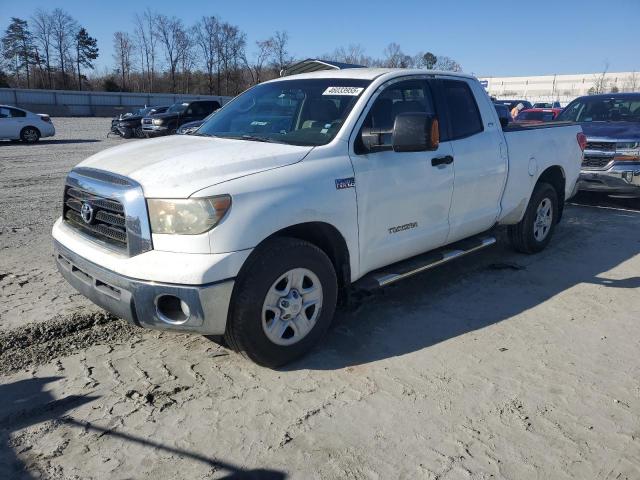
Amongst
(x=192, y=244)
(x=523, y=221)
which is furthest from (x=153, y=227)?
(x=523, y=221)

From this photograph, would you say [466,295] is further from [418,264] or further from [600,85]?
[600,85]

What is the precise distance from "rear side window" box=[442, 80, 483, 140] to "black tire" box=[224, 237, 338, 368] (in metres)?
1.99

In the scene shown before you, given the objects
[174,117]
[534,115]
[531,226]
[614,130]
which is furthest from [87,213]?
[534,115]

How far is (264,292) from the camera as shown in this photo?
3225 mm

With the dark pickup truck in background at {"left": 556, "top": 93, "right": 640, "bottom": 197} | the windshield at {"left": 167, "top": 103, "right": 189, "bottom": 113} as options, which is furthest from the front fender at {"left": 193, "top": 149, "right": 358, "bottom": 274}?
the windshield at {"left": 167, "top": 103, "right": 189, "bottom": 113}

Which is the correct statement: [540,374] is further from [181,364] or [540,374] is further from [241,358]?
[181,364]

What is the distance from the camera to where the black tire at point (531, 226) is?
19.1ft

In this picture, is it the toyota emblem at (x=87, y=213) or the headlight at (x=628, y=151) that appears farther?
the headlight at (x=628, y=151)

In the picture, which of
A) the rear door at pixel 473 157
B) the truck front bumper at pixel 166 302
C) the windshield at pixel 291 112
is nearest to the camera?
the truck front bumper at pixel 166 302

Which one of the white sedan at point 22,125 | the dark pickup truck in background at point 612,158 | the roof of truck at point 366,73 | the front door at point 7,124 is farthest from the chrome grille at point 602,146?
the front door at point 7,124

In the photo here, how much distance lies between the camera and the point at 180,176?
3.15 metres

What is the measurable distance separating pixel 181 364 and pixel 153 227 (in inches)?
40.8

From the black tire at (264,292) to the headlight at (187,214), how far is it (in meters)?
0.35

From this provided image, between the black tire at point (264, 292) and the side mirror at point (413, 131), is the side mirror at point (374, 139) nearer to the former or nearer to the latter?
the side mirror at point (413, 131)
